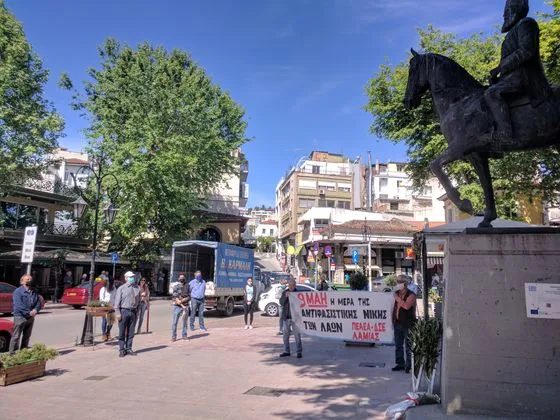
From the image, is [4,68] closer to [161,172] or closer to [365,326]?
[161,172]

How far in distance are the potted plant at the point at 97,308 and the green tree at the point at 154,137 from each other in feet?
54.5

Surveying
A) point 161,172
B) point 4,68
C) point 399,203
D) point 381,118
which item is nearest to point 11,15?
point 4,68

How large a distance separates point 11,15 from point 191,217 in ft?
51.7

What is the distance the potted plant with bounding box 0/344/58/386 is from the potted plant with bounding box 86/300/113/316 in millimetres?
3509

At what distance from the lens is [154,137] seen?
97.3ft

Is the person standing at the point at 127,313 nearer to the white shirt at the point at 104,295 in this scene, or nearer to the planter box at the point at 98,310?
the planter box at the point at 98,310

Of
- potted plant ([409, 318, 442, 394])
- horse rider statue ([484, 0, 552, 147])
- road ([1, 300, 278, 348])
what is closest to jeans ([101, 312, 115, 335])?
road ([1, 300, 278, 348])

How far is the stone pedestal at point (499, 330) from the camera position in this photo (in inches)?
200

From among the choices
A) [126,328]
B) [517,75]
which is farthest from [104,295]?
[517,75]

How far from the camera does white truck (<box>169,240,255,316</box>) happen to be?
69.4ft

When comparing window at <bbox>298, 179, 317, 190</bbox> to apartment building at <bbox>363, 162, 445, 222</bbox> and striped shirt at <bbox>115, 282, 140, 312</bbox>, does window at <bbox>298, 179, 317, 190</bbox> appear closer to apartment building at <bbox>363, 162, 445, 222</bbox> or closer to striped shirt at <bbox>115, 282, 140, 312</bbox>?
apartment building at <bbox>363, 162, 445, 222</bbox>

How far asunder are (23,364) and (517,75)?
8.92 metres

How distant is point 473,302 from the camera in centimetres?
542

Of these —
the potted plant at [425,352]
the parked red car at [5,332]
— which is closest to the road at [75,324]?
the parked red car at [5,332]
